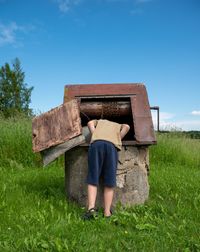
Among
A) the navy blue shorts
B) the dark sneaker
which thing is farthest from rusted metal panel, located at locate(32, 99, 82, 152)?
the dark sneaker

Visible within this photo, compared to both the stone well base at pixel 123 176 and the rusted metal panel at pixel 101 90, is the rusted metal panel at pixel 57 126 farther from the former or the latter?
the rusted metal panel at pixel 101 90

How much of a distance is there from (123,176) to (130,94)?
1.42m

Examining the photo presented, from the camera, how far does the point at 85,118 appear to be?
7.62 metres

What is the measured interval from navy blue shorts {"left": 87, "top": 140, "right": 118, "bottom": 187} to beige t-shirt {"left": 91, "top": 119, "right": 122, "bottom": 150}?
2.6 inches

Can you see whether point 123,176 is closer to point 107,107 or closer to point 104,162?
point 104,162

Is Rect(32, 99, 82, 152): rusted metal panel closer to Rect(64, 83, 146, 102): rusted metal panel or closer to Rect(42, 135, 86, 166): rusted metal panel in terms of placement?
Rect(42, 135, 86, 166): rusted metal panel

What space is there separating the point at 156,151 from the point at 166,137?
1.61 metres

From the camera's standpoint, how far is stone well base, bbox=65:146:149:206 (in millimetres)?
6559

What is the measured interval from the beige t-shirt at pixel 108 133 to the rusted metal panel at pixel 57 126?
27 cm

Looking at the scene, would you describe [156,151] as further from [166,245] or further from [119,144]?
[166,245]

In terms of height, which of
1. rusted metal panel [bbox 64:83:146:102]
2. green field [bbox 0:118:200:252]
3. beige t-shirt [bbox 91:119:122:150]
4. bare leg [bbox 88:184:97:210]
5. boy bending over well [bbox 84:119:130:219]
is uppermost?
rusted metal panel [bbox 64:83:146:102]

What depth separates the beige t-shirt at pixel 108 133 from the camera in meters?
6.24

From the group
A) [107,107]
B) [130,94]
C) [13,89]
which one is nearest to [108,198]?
[107,107]

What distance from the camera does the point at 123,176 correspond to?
6.57 meters
